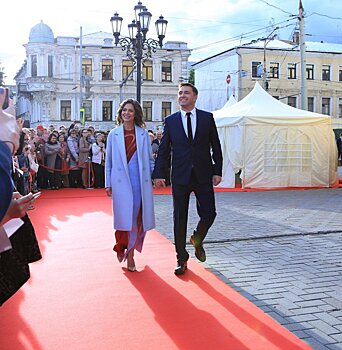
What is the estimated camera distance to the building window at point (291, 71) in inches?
1668

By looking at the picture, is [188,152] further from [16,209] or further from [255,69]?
[255,69]

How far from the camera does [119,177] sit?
16.7 feet

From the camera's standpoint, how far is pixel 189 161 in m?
4.89

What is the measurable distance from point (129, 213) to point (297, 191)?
9.29 metres

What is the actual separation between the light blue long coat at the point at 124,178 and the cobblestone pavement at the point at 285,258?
978 mm

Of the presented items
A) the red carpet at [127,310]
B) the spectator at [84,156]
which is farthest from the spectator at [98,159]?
the red carpet at [127,310]

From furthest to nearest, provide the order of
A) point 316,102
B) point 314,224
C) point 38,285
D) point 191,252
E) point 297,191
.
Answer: point 316,102
point 297,191
point 314,224
point 191,252
point 38,285

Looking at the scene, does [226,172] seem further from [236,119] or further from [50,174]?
[50,174]

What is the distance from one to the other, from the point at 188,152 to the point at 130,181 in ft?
2.25

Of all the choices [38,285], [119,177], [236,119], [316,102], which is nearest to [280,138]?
[236,119]

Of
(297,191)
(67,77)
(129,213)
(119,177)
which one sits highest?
(67,77)

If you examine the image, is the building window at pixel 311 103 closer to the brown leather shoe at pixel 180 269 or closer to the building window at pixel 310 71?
the building window at pixel 310 71

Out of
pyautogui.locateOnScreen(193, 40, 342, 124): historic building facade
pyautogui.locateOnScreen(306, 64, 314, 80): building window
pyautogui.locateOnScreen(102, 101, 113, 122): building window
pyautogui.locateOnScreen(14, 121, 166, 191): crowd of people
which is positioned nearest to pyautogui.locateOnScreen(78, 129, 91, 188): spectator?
pyautogui.locateOnScreen(14, 121, 166, 191): crowd of people

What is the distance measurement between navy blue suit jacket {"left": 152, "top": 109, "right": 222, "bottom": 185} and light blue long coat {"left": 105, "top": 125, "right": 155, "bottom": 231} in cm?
15
